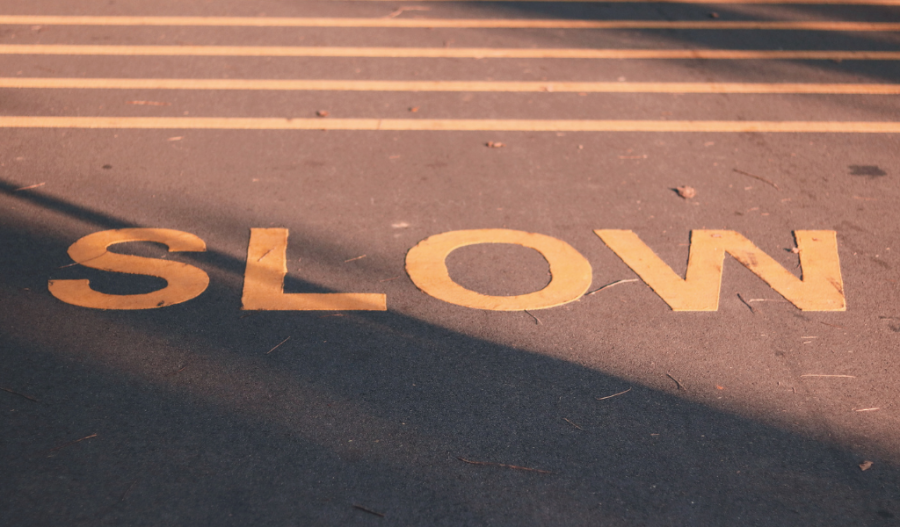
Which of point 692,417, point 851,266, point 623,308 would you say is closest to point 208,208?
point 623,308

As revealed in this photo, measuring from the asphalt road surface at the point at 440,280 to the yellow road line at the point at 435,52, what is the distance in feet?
0.13

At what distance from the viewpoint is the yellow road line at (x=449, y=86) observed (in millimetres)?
6547

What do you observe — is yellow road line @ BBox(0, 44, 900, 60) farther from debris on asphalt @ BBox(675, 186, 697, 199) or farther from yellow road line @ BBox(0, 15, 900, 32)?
debris on asphalt @ BBox(675, 186, 697, 199)

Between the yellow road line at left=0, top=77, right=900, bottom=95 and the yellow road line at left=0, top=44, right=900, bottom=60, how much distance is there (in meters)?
0.64

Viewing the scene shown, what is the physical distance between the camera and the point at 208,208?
4.93 meters

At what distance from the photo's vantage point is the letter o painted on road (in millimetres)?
4164

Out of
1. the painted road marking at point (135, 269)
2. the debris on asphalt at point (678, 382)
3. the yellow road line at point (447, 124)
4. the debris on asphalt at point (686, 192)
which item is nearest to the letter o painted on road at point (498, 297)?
the debris on asphalt at point (678, 382)

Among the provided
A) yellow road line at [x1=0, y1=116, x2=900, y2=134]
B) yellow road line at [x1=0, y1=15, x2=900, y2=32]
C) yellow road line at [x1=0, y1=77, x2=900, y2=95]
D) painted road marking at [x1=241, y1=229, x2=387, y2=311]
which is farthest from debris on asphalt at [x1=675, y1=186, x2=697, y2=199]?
Answer: yellow road line at [x1=0, y1=15, x2=900, y2=32]

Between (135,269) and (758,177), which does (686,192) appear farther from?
(135,269)

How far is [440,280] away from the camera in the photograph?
432cm

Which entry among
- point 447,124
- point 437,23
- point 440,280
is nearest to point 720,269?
point 440,280

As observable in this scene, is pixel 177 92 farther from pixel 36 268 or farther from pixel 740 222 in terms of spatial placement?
pixel 740 222

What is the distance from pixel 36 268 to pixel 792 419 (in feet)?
12.9

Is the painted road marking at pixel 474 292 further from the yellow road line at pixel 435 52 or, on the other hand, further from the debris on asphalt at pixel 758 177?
the yellow road line at pixel 435 52
